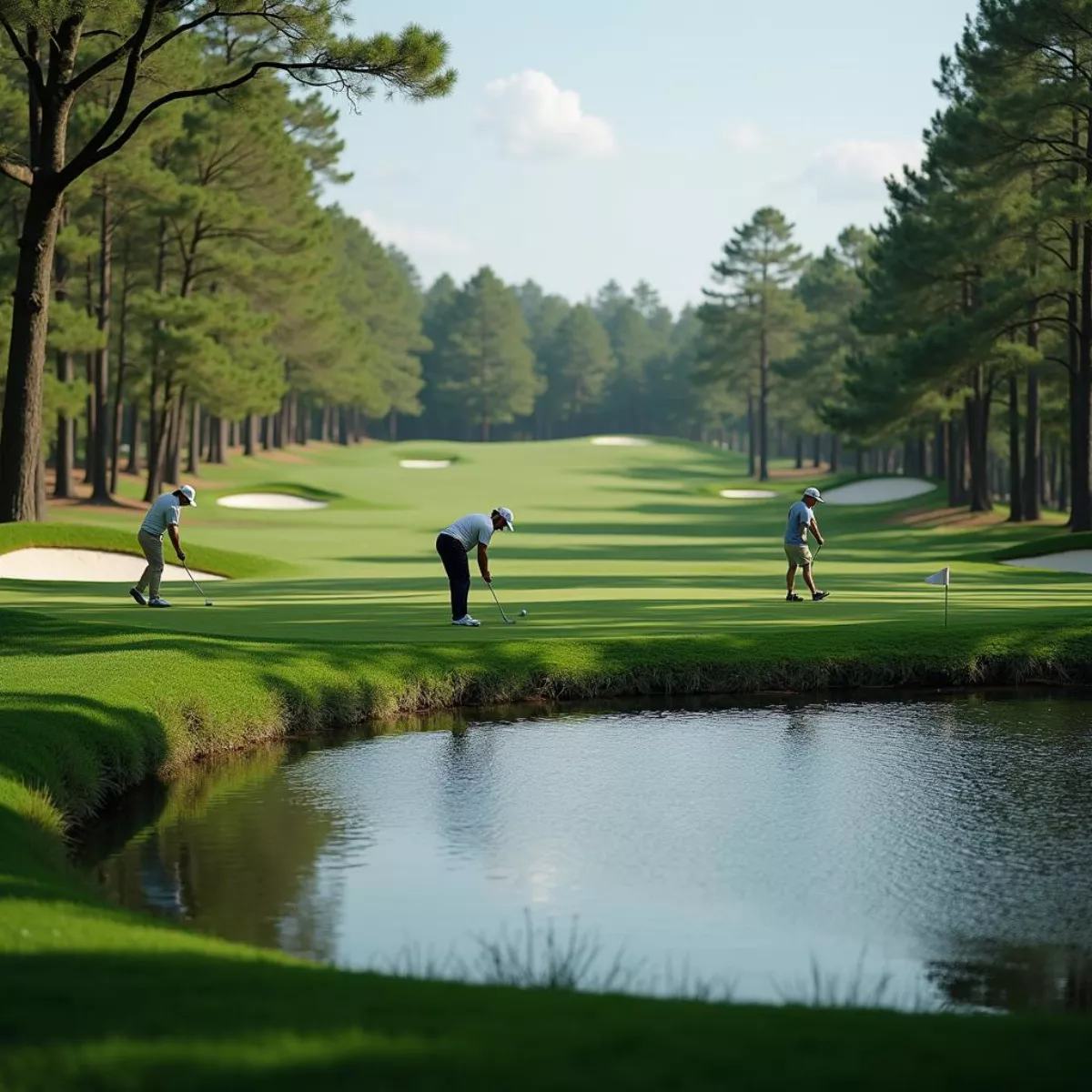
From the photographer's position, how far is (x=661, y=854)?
11.4 meters

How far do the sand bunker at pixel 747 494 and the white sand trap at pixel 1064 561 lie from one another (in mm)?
43627

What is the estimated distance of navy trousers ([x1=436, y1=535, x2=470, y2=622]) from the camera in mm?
20578

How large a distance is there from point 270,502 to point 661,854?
52282 millimetres

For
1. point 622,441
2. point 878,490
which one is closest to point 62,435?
point 878,490

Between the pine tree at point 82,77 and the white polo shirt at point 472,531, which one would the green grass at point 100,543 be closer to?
the pine tree at point 82,77

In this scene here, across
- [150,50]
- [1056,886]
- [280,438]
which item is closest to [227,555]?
[150,50]

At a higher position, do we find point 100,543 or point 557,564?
point 100,543

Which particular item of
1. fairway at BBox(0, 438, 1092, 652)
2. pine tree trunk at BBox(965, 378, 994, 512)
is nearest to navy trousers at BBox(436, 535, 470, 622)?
fairway at BBox(0, 438, 1092, 652)

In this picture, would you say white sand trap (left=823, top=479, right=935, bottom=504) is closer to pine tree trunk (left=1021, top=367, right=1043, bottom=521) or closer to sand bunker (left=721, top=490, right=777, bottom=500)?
sand bunker (left=721, top=490, right=777, bottom=500)

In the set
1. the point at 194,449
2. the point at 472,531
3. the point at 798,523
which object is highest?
the point at 194,449

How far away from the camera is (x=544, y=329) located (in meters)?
197

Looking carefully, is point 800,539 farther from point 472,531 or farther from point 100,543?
point 100,543

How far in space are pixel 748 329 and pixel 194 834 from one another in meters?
90.8

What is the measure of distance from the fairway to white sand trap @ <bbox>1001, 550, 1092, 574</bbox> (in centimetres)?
101
